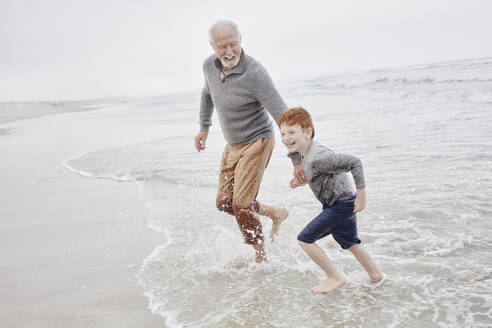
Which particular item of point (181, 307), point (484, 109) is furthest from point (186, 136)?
point (181, 307)

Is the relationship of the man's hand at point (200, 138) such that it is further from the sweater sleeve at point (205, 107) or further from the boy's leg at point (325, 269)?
the boy's leg at point (325, 269)

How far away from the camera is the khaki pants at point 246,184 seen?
375cm

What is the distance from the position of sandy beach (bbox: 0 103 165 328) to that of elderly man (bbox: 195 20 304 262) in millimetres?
1031

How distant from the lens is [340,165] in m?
2.99

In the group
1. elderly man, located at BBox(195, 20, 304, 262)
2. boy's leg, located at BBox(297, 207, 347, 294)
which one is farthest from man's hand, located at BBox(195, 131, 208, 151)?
boy's leg, located at BBox(297, 207, 347, 294)

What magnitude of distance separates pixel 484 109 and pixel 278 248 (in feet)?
31.4

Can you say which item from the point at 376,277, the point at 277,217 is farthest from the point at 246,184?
the point at 376,277

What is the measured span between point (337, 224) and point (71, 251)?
2661 mm

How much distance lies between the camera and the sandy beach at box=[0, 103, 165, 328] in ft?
10.8

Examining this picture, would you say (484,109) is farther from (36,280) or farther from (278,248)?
(36,280)

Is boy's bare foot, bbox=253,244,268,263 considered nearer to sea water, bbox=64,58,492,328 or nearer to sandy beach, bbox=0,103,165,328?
sea water, bbox=64,58,492,328

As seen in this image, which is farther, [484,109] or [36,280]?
→ [484,109]

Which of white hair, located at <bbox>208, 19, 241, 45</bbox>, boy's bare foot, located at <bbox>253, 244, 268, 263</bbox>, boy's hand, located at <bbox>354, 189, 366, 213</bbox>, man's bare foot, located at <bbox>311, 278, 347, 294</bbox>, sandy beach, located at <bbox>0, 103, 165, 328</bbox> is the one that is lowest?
sandy beach, located at <bbox>0, 103, 165, 328</bbox>

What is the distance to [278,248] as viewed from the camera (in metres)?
4.31
